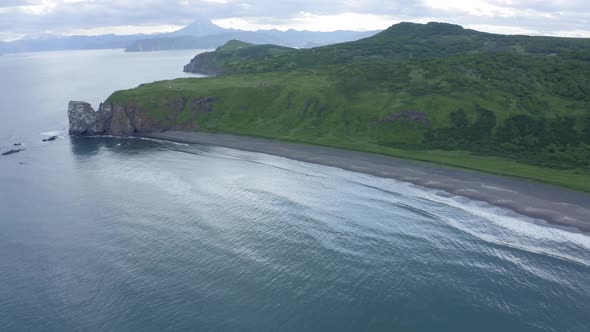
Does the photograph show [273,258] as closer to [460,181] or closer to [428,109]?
[460,181]

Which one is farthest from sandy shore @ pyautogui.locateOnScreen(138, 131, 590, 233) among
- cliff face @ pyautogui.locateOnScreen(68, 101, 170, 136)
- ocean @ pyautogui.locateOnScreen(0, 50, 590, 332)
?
cliff face @ pyautogui.locateOnScreen(68, 101, 170, 136)

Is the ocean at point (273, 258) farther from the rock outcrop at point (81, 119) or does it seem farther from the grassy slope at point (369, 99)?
the rock outcrop at point (81, 119)

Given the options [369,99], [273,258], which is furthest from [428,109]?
[273,258]

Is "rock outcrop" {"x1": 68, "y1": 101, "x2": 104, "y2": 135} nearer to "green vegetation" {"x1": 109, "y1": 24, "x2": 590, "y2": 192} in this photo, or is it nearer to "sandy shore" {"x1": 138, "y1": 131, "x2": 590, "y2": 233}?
"green vegetation" {"x1": 109, "y1": 24, "x2": 590, "y2": 192}

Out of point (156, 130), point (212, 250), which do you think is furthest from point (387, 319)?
point (156, 130)

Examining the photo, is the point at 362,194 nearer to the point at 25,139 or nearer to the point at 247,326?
the point at 247,326
